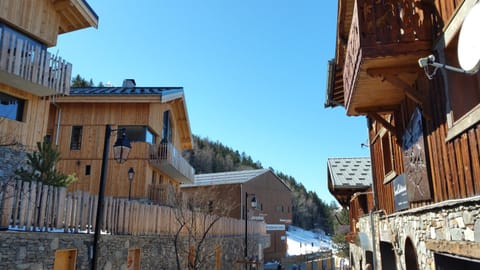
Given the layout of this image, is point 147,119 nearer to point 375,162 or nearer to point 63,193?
point 63,193

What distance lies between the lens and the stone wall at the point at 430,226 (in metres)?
4.31

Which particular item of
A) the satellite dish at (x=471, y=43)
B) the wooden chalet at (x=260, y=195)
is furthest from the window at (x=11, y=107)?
the wooden chalet at (x=260, y=195)

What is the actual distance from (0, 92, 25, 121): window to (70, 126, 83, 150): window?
7.73 metres

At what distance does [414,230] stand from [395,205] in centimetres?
184

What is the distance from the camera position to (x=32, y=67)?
13.5 metres

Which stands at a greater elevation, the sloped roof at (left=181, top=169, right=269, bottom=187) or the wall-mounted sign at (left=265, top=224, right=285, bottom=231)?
the sloped roof at (left=181, top=169, right=269, bottom=187)

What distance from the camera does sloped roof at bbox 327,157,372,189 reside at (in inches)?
616

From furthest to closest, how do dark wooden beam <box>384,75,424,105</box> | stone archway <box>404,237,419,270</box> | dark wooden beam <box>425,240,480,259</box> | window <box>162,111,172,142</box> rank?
window <box>162,111,172,142</box>, stone archway <box>404,237,419,270</box>, dark wooden beam <box>384,75,424,105</box>, dark wooden beam <box>425,240,480,259</box>

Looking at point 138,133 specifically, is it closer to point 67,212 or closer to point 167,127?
point 167,127

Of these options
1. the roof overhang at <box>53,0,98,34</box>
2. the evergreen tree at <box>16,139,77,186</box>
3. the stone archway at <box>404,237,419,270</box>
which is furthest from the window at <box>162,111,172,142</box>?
the stone archway at <box>404,237,419,270</box>

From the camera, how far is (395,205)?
28.0ft

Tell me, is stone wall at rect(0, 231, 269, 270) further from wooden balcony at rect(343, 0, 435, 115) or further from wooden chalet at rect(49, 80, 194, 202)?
wooden chalet at rect(49, 80, 194, 202)

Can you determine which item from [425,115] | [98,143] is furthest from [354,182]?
[98,143]

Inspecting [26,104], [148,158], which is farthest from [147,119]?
[26,104]
